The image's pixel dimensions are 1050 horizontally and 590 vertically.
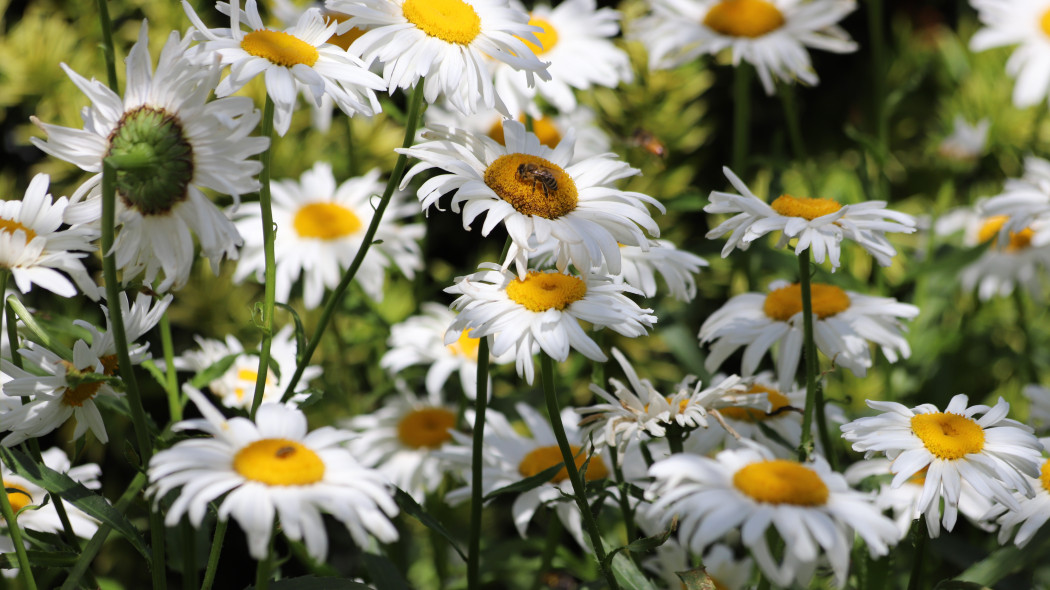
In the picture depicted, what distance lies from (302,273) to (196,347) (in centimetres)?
63

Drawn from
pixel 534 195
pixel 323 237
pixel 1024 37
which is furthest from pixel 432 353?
pixel 1024 37

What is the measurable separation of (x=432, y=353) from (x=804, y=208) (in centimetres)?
70

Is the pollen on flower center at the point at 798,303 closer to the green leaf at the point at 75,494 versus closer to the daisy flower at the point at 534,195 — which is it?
the daisy flower at the point at 534,195

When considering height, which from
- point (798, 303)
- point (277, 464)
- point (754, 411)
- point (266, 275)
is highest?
point (266, 275)

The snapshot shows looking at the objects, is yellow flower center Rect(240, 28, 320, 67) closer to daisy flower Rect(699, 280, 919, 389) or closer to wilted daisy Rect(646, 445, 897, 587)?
wilted daisy Rect(646, 445, 897, 587)

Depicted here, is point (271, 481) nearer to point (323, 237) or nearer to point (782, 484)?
point (782, 484)

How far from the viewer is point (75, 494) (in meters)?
0.84

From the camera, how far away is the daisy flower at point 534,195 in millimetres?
865

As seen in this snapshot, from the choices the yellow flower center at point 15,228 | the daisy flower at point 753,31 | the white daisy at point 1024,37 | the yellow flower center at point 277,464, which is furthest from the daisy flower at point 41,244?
the white daisy at point 1024,37

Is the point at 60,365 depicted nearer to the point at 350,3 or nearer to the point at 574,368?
the point at 350,3

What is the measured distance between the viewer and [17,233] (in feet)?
2.74

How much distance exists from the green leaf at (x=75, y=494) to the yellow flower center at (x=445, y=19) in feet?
1.84

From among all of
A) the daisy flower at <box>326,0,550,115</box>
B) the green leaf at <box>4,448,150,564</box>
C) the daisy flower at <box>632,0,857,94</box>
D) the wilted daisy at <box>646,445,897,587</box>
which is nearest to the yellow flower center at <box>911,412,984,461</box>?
the wilted daisy at <box>646,445,897,587</box>

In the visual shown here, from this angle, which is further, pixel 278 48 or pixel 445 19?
pixel 445 19
